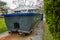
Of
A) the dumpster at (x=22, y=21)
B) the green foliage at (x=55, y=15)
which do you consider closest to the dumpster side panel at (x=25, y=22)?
the dumpster at (x=22, y=21)

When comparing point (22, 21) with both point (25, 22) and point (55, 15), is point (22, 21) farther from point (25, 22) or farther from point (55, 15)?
point (55, 15)

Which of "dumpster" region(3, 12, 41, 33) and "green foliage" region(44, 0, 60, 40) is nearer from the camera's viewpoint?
"green foliage" region(44, 0, 60, 40)

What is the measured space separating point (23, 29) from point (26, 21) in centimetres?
59

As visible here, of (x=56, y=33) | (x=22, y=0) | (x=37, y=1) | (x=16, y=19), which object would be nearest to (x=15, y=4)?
(x=22, y=0)

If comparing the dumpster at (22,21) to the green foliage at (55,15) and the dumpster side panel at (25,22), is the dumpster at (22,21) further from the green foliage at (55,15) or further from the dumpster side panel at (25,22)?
the green foliage at (55,15)

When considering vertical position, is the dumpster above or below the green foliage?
below

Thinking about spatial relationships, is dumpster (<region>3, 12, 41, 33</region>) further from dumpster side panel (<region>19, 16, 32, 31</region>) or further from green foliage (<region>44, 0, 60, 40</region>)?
green foliage (<region>44, 0, 60, 40</region>)

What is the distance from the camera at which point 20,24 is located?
439 inches

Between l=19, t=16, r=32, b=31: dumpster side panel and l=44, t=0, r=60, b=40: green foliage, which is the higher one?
l=44, t=0, r=60, b=40: green foliage

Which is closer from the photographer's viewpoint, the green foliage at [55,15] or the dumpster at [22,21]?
the green foliage at [55,15]

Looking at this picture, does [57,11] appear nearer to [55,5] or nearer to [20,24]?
[55,5]

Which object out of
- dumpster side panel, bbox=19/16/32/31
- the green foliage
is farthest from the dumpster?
the green foliage

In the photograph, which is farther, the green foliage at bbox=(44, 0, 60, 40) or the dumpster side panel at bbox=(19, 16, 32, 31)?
the dumpster side panel at bbox=(19, 16, 32, 31)

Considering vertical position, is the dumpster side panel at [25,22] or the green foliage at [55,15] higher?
the green foliage at [55,15]
